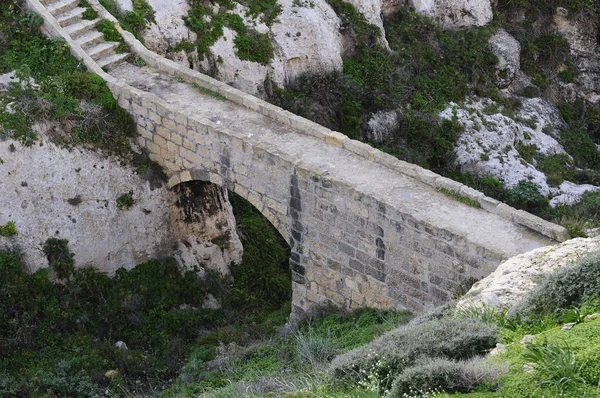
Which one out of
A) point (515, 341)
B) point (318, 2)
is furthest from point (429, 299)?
point (318, 2)

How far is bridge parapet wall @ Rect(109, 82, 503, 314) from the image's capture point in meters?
11.8

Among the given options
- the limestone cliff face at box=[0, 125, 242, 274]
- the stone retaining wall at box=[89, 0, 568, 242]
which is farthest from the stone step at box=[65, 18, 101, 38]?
the limestone cliff face at box=[0, 125, 242, 274]

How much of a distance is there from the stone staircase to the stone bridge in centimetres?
25

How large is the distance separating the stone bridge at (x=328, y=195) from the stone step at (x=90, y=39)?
0.78ft

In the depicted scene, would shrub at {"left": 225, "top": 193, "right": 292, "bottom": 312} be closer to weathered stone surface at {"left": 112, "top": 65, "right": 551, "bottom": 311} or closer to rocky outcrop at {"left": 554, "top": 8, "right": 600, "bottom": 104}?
weathered stone surface at {"left": 112, "top": 65, "right": 551, "bottom": 311}

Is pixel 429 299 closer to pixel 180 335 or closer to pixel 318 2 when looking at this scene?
pixel 180 335

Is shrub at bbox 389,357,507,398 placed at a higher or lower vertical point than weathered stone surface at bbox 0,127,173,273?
higher

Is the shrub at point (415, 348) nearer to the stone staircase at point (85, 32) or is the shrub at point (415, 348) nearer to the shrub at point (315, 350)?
the shrub at point (315, 350)

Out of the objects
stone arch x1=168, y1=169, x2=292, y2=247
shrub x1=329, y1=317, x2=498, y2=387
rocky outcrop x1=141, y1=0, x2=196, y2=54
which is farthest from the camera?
rocky outcrop x1=141, y1=0, x2=196, y2=54

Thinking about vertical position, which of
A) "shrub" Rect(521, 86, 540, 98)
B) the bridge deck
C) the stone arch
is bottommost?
"shrub" Rect(521, 86, 540, 98)

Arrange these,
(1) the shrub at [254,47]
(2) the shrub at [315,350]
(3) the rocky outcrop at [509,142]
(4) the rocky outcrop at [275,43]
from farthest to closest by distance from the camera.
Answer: (3) the rocky outcrop at [509,142] → (1) the shrub at [254,47] → (4) the rocky outcrop at [275,43] → (2) the shrub at [315,350]

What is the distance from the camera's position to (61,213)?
1437 centimetres

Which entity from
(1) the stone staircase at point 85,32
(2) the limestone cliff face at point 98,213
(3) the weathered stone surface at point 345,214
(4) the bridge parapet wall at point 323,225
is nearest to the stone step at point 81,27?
(1) the stone staircase at point 85,32

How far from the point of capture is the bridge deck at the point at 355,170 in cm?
1148
